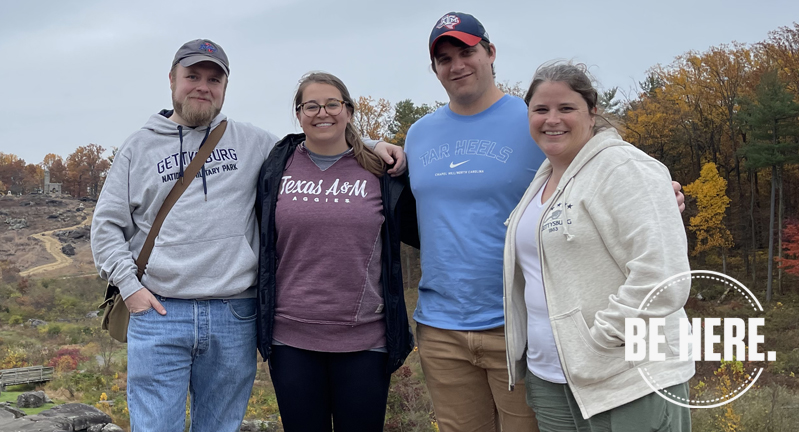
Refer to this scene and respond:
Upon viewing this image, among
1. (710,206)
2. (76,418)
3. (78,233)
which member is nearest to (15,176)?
(78,233)

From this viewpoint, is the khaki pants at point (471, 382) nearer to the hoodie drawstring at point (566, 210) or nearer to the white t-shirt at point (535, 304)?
the white t-shirt at point (535, 304)

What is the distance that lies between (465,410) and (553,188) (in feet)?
4.45

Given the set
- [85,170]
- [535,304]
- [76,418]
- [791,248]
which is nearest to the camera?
[535,304]

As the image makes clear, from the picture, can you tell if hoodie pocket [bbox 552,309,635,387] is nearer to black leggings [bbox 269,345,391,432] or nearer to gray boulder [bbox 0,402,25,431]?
black leggings [bbox 269,345,391,432]

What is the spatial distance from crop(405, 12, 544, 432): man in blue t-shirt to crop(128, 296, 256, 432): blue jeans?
3.40 ft

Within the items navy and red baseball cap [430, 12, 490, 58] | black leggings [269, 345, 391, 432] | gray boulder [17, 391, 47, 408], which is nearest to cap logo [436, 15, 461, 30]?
navy and red baseball cap [430, 12, 490, 58]

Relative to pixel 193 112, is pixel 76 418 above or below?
below

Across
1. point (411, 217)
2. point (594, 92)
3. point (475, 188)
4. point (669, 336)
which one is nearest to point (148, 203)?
point (411, 217)

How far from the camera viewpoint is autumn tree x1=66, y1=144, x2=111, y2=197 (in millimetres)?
87562

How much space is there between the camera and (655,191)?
2.22m

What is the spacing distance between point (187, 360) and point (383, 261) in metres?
1.20

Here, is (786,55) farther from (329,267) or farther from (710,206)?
(329,267)

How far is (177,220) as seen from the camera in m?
3.23

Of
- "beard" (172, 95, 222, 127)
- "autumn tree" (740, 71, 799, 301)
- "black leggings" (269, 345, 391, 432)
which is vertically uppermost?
"autumn tree" (740, 71, 799, 301)
